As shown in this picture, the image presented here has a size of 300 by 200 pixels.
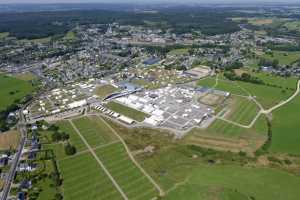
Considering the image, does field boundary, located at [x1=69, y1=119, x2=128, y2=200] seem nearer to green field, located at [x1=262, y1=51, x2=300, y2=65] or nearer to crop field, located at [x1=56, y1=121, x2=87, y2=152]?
crop field, located at [x1=56, y1=121, x2=87, y2=152]

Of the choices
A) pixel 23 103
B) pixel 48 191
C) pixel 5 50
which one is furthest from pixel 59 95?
pixel 5 50

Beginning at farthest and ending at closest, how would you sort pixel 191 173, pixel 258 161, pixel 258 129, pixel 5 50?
pixel 5 50, pixel 258 129, pixel 258 161, pixel 191 173

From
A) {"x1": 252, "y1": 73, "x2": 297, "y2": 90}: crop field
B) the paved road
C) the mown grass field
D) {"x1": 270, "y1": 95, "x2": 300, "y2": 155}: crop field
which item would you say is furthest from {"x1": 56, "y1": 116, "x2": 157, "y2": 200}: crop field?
{"x1": 252, "y1": 73, "x2": 297, "y2": 90}: crop field

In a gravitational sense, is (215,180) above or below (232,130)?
below

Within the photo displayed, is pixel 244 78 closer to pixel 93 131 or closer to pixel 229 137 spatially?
pixel 229 137

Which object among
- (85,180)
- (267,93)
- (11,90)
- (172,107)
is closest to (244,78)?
(267,93)

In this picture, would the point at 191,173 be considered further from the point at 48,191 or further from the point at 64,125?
the point at 64,125

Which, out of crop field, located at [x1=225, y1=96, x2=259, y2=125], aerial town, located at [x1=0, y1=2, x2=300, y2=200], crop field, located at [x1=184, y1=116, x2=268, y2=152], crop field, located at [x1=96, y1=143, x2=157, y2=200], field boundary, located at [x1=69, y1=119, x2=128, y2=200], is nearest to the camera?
crop field, located at [x1=96, y1=143, x2=157, y2=200]
